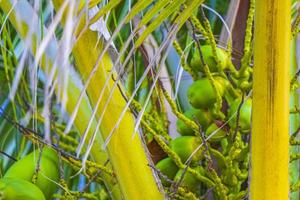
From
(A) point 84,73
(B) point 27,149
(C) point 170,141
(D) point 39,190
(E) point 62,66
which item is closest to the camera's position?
(E) point 62,66

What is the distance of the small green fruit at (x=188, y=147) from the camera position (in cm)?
152

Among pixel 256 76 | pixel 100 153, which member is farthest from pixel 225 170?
pixel 256 76

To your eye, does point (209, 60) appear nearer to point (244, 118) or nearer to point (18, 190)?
point (244, 118)

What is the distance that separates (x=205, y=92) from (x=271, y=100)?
0.49m

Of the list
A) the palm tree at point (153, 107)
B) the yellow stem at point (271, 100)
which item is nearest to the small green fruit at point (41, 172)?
the palm tree at point (153, 107)

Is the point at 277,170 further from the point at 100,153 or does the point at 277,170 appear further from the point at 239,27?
the point at 239,27

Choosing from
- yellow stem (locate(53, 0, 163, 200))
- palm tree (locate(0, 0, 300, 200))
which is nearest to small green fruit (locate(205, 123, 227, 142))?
palm tree (locate(0, 0, 300, 200))

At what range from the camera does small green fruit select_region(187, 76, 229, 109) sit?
1.51 metres

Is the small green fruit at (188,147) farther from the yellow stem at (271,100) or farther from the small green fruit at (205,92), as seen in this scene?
the yellow stem at (271,100)

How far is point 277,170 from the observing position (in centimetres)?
104

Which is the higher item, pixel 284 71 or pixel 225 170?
pixel 284 71

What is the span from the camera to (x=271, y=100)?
1.03 m

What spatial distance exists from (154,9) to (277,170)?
28 cm

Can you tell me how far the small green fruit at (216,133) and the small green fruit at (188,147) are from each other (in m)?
0.03
